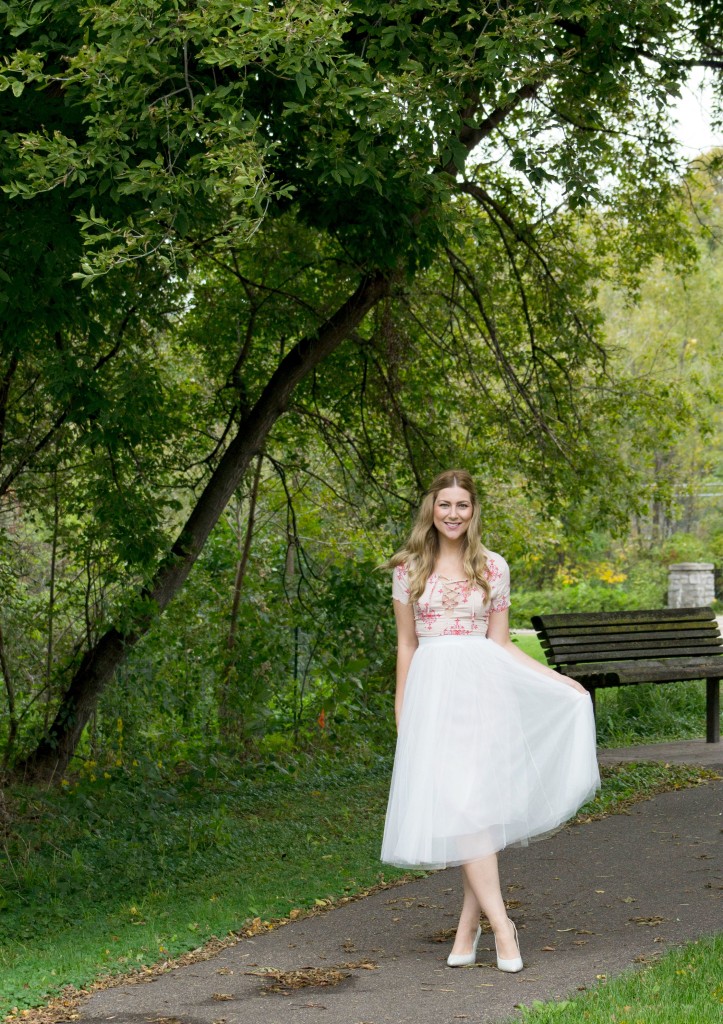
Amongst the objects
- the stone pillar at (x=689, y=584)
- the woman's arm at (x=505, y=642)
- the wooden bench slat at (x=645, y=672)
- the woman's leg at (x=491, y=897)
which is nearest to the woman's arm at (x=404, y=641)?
the woman's arm at (x=505, y=642)

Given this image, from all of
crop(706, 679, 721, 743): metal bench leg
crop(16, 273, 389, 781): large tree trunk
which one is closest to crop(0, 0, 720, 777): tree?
crop(16, 273, 389, 781): large tree trunk

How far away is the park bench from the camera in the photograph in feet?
34.4

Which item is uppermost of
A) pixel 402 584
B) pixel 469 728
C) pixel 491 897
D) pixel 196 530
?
pixel 196 530

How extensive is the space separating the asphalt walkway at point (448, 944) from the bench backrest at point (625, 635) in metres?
3.25

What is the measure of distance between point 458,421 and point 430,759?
7.99 meters

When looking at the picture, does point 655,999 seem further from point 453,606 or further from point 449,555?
point 449,555

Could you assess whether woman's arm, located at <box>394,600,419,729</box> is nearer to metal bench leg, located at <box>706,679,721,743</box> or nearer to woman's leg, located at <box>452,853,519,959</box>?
woman's leg, located at <box>452,853,519,959</box>

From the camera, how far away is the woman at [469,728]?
500 cm

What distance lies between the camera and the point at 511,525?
13844 mm

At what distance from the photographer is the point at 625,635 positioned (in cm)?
1109

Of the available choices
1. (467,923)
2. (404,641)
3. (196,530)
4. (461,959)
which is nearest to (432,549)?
(404,641)

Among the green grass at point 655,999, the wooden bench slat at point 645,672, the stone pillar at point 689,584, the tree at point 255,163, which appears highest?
the tree at point 255,163

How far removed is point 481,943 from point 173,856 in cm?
314

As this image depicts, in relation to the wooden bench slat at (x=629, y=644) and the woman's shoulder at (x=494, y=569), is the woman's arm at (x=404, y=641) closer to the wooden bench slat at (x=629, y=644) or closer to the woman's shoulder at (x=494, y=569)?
the woman's shoulder at (x=494, y=569)
